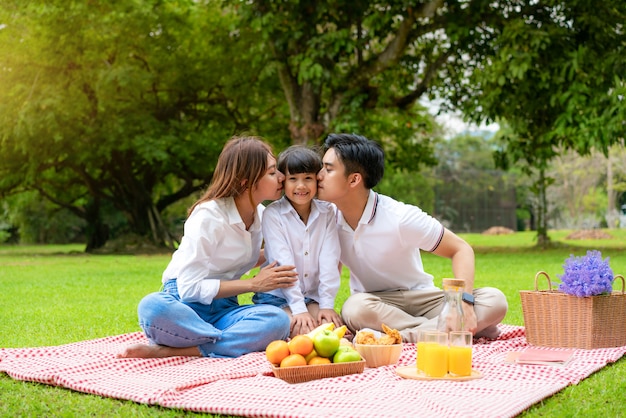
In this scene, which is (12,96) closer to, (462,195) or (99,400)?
(99,400)

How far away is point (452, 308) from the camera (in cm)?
348

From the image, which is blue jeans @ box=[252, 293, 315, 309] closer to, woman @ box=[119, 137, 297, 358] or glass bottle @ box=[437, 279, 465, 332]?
woman @ box=[119, 137, 297, 358]

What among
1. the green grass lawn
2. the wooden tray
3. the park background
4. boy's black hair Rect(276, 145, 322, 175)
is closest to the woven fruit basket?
the wooden tray

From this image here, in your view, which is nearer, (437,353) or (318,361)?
(437,353)

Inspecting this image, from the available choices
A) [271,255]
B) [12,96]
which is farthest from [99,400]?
[12,96]

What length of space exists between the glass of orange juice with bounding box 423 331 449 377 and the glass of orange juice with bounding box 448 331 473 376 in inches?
1.1

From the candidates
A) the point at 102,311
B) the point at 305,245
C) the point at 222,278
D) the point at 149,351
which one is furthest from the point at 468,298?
the point at 102,311

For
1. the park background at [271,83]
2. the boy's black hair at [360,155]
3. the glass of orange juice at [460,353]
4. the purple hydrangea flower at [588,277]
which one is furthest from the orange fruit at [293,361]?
the park background at [271,83]

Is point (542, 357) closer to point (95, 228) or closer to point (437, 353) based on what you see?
point (437, 353)

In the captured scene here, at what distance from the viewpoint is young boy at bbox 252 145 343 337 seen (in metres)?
4.55

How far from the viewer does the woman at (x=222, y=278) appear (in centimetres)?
412

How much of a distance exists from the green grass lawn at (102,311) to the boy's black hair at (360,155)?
1678mm

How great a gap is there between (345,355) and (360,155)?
1401mm

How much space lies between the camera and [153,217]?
67.2ft
